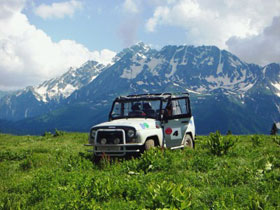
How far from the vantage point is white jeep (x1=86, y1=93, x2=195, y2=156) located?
12703 millimetres

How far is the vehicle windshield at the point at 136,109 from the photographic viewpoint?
14.9 m

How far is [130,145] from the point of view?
40.9ft

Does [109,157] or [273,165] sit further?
[109,157]

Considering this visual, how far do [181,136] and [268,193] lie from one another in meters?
8.22

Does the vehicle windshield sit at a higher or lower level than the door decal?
higher

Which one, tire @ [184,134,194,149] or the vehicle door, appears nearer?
the vehicle door

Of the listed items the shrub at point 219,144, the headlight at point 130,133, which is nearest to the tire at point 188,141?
the shrub at point 219,144

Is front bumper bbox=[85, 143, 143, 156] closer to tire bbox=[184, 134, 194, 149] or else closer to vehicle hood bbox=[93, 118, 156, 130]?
vehicle hood bbox=[93, 118, 156, 130]

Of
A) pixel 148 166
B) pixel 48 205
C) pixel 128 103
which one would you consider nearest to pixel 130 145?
pixel 148 166

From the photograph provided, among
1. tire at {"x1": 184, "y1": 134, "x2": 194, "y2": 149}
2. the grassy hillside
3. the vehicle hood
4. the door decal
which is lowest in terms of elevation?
the grassy hillside

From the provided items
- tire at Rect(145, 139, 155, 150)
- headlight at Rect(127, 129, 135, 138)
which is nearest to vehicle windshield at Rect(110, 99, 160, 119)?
tire at Rect(145, 139, 155, 150)

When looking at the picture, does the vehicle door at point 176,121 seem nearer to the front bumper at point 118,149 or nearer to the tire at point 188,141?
the tire at point 188,141

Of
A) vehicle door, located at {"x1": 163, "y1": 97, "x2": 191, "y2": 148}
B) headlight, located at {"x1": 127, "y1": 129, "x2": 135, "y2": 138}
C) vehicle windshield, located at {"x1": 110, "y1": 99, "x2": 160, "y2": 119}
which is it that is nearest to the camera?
headlight, located at {"x1": 127, "y1": 129, "x2": 135, "y2": 138}

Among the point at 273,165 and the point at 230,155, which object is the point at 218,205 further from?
the point at 230,155
